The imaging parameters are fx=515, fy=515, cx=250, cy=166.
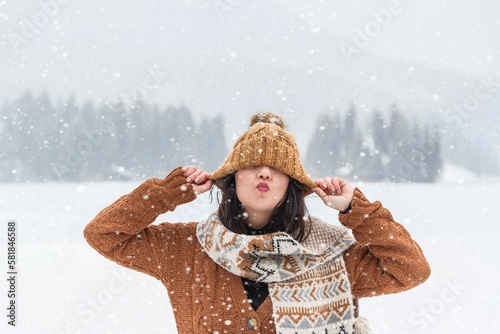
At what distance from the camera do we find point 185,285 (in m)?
1.48

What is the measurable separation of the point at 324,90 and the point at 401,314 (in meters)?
3.49

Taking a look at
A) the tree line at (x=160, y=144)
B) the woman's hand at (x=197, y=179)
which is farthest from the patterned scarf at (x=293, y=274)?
the tree line at (x=160, y=144)

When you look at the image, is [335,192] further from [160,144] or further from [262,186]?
[160,144]

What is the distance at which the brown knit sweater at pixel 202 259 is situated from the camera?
1407mm

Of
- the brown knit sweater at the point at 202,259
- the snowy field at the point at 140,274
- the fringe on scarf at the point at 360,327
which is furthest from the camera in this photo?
the snowy field at the point at 140,274

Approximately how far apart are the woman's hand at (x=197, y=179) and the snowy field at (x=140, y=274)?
62cm

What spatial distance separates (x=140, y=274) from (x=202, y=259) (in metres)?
1.76

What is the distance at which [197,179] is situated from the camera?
4.83ft

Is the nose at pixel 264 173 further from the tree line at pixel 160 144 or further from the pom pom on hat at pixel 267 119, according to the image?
the tree line at pixel 160 144

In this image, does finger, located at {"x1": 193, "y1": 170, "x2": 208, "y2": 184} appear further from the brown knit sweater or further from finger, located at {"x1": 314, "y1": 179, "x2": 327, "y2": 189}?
finger, located at {"x1": 314, "y1": 179, "x2": 327, "y2": 189}

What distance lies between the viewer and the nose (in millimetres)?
1439

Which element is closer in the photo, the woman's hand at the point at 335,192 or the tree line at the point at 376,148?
the woman's hand at the point at 335,192

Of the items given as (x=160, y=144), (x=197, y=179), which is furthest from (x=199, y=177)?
(x=160, y=144)

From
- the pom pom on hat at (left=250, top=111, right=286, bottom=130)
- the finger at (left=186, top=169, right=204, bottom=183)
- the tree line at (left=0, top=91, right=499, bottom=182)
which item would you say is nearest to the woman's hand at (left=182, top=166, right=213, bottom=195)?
the finger at (left=186, top=169, right=204, bottom=183)
